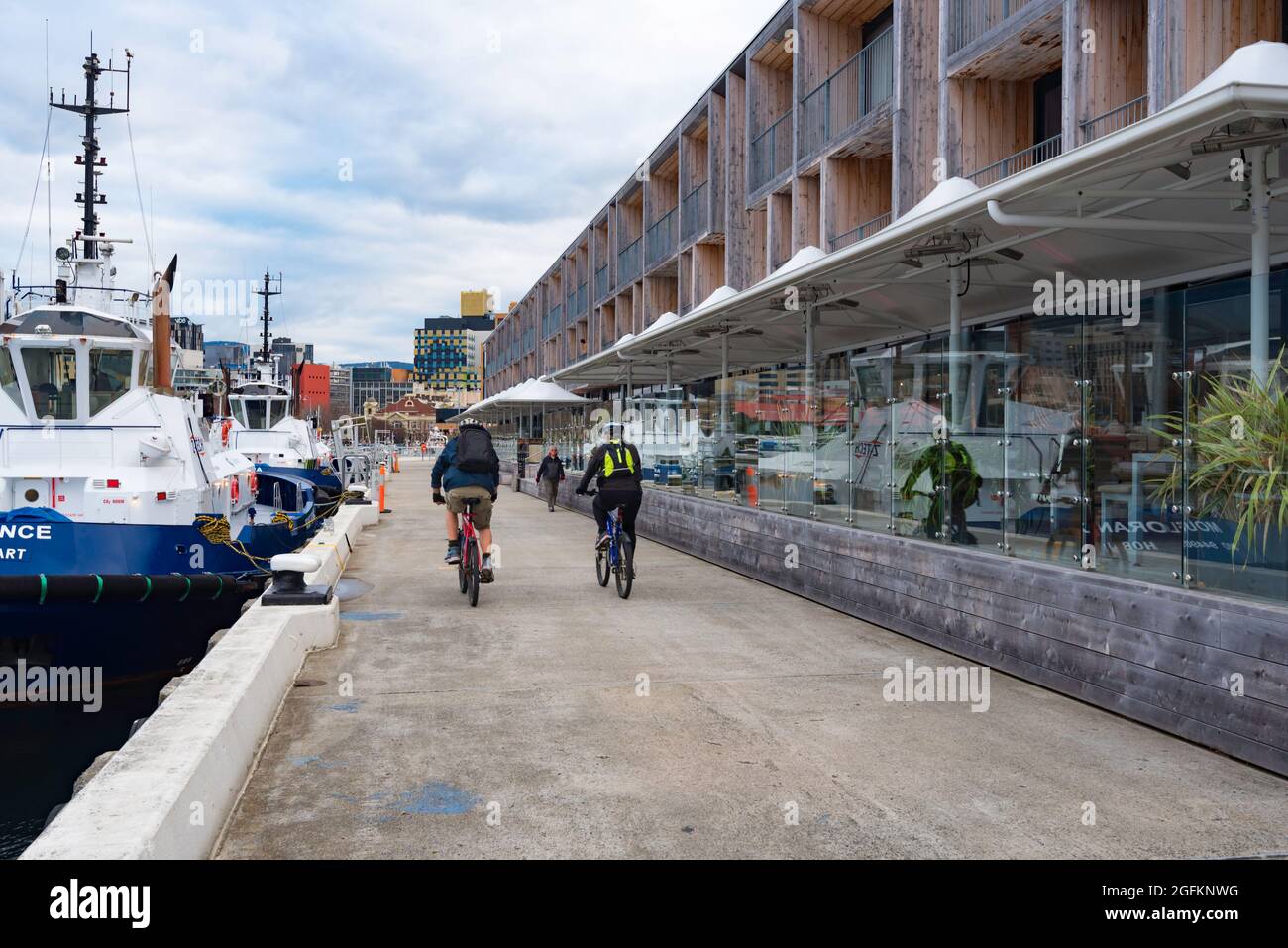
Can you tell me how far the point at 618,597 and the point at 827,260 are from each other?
419cm

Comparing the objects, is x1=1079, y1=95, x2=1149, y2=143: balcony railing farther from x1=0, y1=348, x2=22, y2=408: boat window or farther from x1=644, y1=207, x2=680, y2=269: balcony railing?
x1=644, y1=207, x2=680, y2=269: balcony railing

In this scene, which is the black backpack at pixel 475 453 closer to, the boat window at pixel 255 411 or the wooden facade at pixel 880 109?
the wooden facade at pixel 880 109

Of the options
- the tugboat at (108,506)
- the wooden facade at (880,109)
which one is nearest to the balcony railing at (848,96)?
the wooden facade at (880,109)

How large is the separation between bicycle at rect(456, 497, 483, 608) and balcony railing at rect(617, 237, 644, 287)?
24.0m

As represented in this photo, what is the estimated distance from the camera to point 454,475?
11258 mm

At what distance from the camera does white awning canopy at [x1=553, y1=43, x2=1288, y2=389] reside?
19.6ft

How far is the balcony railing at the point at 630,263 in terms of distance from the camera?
35.1m

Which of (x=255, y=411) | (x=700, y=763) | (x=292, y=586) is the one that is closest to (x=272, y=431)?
(x=255, y=411)

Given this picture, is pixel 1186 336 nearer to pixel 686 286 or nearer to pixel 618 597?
pixel 618 597

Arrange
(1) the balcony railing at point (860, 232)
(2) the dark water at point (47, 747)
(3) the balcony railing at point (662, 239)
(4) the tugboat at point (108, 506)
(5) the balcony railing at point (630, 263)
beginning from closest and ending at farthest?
(2) the dark water at point (47, 747) → (4) the tugboat at point (108, 506) → (1) the balcony railing at point (860, 232) → (3) the balcony railing at point (662, 239) → (5) the balcony railing at point (630, 263)

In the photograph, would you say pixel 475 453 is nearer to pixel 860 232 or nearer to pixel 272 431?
pixel 860 232

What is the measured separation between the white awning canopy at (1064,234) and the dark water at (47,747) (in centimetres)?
825

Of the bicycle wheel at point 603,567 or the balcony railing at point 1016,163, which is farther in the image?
the balcony railing at point 1016,163

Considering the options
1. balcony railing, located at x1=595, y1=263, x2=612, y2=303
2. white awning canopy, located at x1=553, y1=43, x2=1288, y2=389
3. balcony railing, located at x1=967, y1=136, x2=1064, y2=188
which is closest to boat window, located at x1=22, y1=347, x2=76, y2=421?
white awning canopy, located at x1=553, y1=43, x2=1288, y2=389
